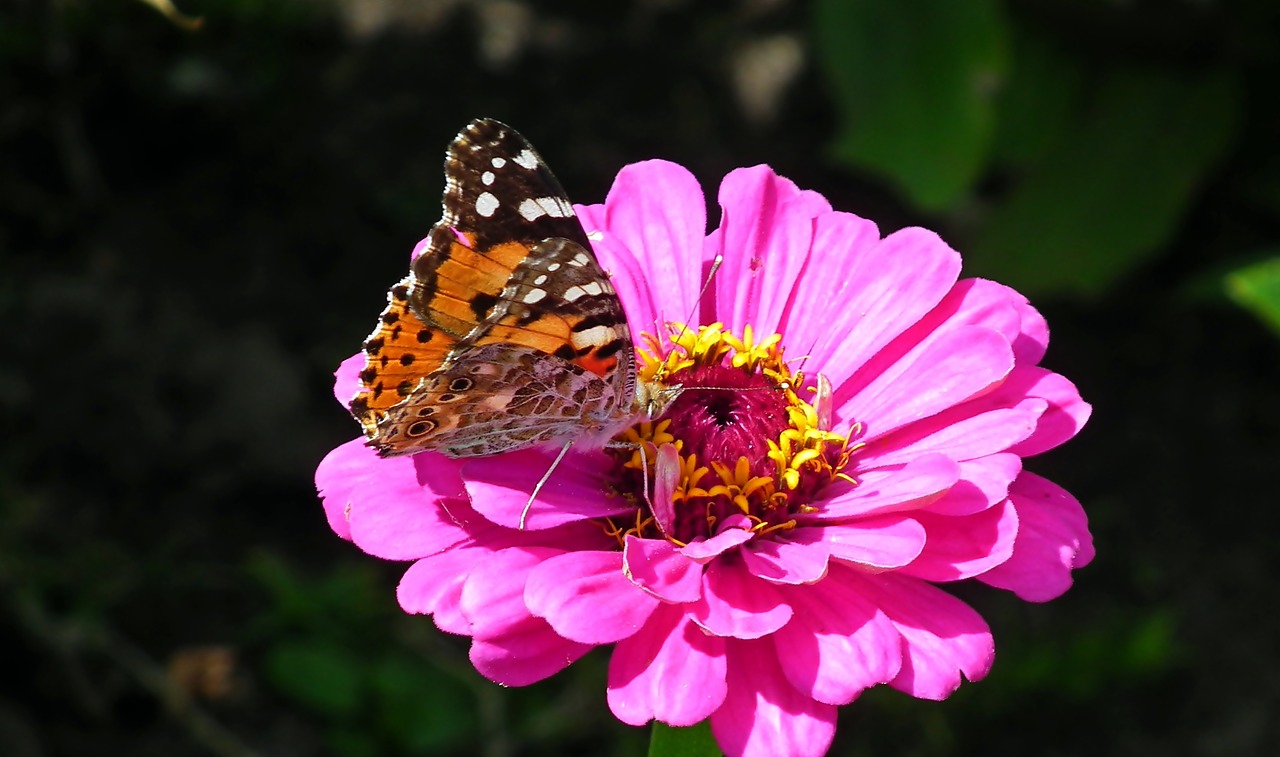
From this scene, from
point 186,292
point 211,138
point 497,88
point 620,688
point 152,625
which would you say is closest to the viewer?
point 620,688

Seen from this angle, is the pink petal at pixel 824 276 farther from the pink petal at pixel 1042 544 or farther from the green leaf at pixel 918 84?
the green leaf at pixel 918 84

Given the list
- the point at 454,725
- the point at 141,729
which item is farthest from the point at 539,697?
the point at 141,729

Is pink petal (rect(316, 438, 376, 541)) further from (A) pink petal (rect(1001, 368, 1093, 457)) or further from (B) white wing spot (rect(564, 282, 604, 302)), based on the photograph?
(A) pink petal (rect(1001, 368, 1093, 457))

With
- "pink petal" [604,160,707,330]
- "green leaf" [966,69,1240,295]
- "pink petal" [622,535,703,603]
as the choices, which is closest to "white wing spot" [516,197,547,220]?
"pink petal" [604,160,707,330]

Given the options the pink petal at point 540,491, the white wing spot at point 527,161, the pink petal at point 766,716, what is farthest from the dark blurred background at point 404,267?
the white wing spot at point 527,161

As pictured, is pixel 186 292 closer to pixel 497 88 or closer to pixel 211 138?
pixel 211 138

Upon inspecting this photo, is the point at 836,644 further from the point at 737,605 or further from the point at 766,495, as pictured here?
the point at 766,495
